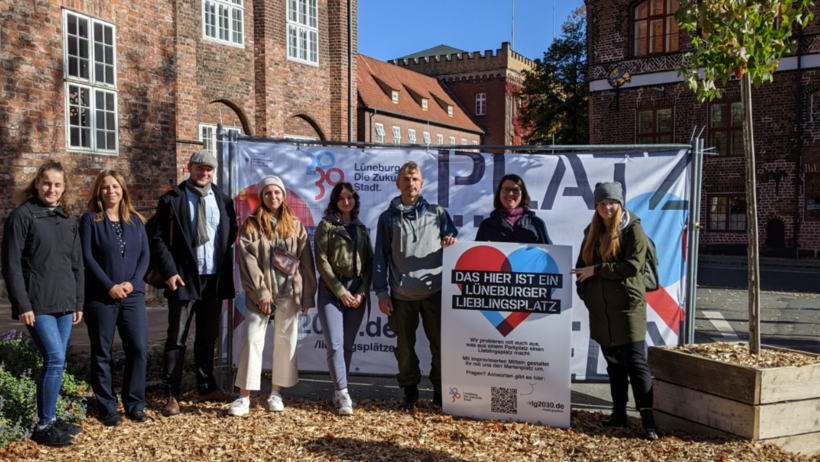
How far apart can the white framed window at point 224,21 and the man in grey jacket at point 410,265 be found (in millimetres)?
15770

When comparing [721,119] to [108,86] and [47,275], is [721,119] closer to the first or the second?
[108,86]

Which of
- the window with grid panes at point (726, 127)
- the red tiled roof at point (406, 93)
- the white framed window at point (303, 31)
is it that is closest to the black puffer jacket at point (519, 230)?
A: the white framed window at point (303, 31)

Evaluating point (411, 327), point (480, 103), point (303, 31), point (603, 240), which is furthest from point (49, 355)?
point (480, 103)

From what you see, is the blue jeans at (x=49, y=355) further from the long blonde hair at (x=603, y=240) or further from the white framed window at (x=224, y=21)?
the white framed window at (x=224, y=21)

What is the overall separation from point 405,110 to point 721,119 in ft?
71.5

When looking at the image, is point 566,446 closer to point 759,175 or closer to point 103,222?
point 103,222

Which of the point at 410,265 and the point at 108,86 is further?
the point at 108,86

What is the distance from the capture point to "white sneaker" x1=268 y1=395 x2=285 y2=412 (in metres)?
5.27

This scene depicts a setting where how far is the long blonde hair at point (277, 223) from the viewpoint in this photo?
206 inches

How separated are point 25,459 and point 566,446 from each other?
3.57 m

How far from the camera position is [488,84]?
189 ft

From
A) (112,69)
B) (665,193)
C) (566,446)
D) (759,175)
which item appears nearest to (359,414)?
(566,446)

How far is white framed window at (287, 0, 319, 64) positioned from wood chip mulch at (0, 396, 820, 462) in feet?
61.1

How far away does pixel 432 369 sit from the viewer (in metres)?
5.55
